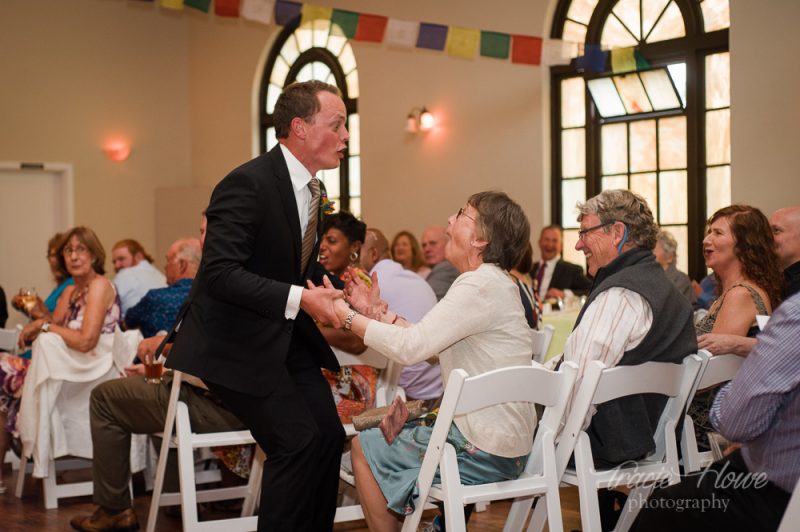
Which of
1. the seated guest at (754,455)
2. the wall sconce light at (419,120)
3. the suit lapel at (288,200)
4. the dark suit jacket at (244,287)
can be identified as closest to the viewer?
the seated guest at (754,455)

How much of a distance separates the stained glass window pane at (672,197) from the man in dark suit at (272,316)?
18.9 ft

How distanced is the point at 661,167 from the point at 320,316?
610 cm

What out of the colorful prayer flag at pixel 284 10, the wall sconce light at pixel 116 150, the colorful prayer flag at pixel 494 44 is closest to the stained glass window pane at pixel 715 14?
the colorful prayer flag at pixel 494 44

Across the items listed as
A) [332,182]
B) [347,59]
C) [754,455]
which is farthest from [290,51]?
[754,455]

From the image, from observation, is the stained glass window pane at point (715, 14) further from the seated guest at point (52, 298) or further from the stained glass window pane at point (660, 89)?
the seated guest at point (52, 298)

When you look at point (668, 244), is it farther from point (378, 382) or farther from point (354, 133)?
point (354, 133)

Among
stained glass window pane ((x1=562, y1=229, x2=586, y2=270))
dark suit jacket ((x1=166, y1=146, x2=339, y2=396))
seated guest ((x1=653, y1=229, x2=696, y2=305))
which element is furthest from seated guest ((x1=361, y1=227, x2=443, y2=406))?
stained glass window pane ((x1=562, y1=229, x2=586, y2=270))

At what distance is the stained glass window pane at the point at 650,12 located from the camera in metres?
8.03

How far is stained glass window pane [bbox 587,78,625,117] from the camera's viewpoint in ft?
27.2

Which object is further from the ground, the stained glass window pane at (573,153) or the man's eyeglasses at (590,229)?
the stained glass window pane at (573,153)

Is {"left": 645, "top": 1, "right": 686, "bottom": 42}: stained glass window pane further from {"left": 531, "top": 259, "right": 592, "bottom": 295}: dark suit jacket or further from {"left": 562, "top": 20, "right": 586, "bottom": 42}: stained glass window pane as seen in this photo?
{"left": 531, "top": 259, "right": 592, "bottom": 295}: dark suit jacket

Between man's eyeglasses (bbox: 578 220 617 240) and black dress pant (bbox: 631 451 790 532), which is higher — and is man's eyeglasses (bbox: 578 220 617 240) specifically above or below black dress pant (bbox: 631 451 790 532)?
above

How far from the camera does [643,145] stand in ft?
27.0

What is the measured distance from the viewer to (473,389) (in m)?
2.36
